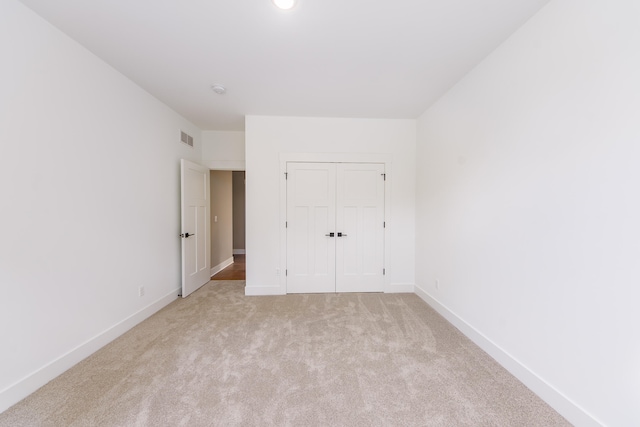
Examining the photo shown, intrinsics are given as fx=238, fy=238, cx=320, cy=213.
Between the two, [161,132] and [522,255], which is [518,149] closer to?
[522,255]

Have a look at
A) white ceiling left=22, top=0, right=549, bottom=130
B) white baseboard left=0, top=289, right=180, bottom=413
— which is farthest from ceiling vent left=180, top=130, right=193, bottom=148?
white baseboard left=0, top=289, right=180, bottom=413

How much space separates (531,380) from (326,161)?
9.69 ft

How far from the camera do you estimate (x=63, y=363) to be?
1.79m

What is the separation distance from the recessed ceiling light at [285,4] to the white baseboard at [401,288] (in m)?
3.34

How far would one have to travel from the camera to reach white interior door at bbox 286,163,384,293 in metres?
3.46

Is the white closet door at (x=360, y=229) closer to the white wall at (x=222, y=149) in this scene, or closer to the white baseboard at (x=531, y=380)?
the white baseboard at (x=531, y=380)

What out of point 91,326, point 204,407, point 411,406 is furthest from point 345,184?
point 91,326

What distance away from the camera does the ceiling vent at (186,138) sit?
3.42 metres

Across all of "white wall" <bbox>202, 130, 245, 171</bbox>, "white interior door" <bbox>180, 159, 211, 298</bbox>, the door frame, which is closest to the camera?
"white interior door" <bbox>180, 159, 211, 298</bbox>

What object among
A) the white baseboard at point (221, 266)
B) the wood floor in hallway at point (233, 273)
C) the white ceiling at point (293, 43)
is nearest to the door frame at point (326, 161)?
the white ceiling at point (293, 43)

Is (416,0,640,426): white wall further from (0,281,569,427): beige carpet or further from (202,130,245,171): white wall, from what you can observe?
(202,130,245,171): white wall

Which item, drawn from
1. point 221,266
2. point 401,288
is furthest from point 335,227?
point 221,266

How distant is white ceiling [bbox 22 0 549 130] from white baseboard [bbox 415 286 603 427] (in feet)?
8.07

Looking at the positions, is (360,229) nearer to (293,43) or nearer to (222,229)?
(293,43)
